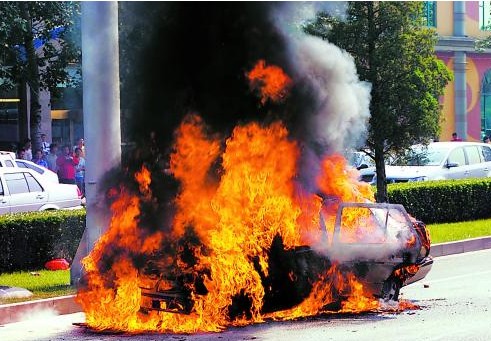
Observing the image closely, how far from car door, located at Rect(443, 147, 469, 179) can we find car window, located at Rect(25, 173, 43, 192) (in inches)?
392

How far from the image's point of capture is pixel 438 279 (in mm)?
12117

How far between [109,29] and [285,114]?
9.04 ft

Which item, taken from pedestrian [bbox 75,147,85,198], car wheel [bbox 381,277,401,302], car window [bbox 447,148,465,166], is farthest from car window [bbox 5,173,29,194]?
car window [bbox 447,148,465,166]

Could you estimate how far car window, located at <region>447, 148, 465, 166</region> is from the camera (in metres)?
24.1

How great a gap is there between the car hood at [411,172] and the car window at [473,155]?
161cm

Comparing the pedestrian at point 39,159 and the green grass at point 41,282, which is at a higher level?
the pedestrian at point 39,159

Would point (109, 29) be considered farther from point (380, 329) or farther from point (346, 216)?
point (380, 329)

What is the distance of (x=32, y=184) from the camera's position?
18391 mm

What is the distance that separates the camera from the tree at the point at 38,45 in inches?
827

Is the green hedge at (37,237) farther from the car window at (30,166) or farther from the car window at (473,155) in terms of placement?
the car window at (473,155)

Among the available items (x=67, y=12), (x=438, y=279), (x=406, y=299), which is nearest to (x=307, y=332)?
(x=406, y=299)

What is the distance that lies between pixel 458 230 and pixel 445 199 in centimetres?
164

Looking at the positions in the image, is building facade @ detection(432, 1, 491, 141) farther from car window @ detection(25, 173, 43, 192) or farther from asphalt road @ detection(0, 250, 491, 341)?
asphalt road @ detection(0, 250, 491, 341)

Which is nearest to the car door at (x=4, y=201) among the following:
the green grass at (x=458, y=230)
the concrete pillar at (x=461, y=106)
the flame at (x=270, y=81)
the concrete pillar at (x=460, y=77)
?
the green grass at (x=458, y=230)
